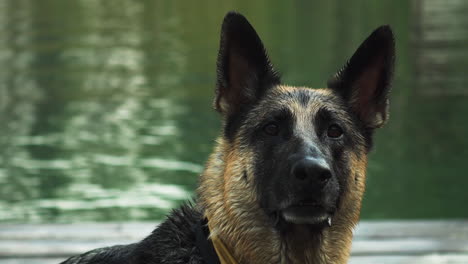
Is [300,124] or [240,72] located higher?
[240,72]

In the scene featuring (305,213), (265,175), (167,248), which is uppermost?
(265,175)

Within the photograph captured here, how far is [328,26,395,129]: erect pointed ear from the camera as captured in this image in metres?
3.88

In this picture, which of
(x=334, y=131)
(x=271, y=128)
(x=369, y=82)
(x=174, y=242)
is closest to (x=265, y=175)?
(x=271, y=128)

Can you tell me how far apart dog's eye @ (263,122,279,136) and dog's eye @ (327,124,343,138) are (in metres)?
0.24

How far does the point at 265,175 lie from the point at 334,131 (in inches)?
15.9

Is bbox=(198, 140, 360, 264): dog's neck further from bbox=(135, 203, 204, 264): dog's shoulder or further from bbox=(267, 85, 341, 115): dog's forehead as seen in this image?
bbox=(267, 85, 341, 115): dog's forehead

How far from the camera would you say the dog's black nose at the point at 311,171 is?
331 cm

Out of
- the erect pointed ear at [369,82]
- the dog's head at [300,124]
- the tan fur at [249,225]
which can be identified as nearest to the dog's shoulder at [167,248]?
the tan fur at [249,225]

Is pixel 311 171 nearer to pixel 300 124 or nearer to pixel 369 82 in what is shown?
pixel 300 124

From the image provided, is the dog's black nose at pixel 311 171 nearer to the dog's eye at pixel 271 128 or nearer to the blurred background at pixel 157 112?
the dog's eye at pixel 271 128

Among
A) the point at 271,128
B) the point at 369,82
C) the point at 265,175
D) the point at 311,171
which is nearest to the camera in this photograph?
the point at 311,171

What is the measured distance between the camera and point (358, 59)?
3.89m

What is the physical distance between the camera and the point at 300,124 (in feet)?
11.9

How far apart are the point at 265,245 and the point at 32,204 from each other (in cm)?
562
